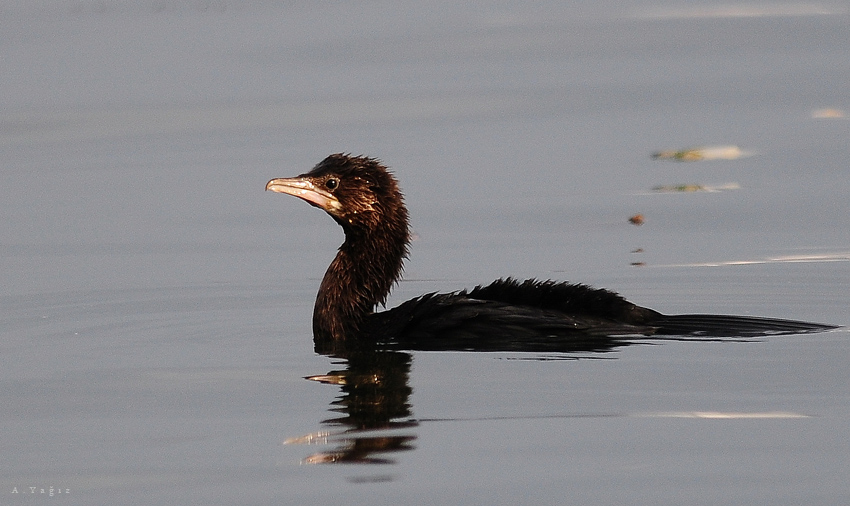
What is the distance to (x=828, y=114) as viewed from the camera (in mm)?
17844

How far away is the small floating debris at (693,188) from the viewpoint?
48.5ft

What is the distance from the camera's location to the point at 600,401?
25.9 ft

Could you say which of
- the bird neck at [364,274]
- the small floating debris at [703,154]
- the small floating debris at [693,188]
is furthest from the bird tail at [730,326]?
the small floating debris at [703,154]

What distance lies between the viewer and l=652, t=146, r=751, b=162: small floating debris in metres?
16.1

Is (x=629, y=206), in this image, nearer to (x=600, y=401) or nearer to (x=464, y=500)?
(x=600, y=401)

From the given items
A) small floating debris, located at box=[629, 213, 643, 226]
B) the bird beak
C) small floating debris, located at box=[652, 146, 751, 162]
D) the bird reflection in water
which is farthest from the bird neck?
small floating debris, located at box=[652, 146, 751, 162]

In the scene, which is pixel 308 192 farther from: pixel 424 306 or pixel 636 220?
pixel 636 220

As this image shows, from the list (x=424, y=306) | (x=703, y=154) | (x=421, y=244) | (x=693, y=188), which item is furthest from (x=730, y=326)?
(x=703, y=154)

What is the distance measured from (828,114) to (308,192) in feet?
29.4

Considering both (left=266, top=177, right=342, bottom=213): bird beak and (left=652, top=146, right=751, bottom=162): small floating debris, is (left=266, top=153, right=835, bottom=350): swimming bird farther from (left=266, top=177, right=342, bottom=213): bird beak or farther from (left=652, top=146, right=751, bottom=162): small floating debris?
(left=652, top=146, right=751, bottom=162): small floating debris

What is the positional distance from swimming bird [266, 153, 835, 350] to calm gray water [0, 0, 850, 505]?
11.5 inches

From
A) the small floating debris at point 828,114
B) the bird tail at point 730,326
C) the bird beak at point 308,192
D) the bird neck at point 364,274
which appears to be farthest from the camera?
the small floating debris at point 828,114

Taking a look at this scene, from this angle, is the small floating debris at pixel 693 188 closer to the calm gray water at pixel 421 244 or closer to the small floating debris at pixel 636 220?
the calm gray water at pixel 421 244

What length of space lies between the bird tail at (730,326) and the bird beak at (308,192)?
2.11 meters
